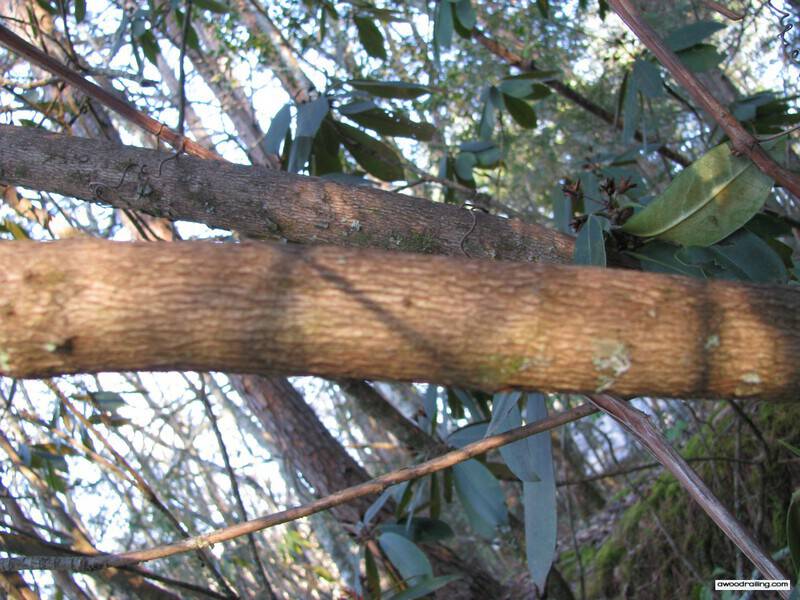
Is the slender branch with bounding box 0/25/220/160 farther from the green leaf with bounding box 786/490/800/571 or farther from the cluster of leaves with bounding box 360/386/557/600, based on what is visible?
the green leaf with bounding box 786/490/800/571

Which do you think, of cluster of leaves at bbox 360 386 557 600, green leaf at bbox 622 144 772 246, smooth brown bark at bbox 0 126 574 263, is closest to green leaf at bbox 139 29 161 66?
smooth brown bark at bbox 0 126 574 263

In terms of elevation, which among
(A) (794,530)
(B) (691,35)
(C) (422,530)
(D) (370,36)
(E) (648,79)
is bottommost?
(C) (422,530)

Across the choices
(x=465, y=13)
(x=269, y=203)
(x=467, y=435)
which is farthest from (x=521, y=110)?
(x=269, y=203)

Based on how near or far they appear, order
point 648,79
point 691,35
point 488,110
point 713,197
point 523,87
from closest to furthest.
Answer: point 713,197, point 691,35, point 648,79, point 523,87, point 488,110

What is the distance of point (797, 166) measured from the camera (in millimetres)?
3521

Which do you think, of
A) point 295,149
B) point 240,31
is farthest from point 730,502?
point 240,31

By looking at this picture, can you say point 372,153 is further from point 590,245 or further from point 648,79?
point 590,245

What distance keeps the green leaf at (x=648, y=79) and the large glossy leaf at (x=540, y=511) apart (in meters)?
1.51

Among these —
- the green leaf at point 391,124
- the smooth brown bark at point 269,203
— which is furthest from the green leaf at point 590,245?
the green leaf at point 391,124

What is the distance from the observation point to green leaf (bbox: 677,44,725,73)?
2963 millimetres

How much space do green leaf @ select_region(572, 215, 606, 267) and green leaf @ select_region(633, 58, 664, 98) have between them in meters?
1.40

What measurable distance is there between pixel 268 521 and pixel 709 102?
1.34 m

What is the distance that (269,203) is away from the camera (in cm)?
207

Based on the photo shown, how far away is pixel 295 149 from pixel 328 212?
948 mm
